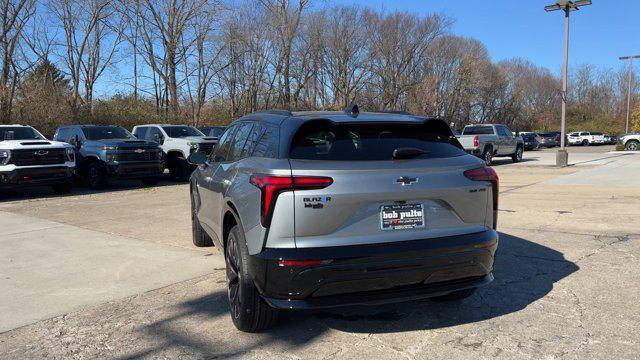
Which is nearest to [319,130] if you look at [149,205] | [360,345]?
[360,345]

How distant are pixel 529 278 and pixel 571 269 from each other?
665mm

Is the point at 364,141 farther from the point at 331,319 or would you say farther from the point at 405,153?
the point at 331,319

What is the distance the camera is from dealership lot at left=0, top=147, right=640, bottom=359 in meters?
3.69

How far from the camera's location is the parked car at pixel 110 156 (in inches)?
560

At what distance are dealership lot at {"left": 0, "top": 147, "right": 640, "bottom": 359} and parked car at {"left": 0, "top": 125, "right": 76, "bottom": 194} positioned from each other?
15.2ft

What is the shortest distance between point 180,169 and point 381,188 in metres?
14.4

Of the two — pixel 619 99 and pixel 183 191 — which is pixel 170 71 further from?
pixel 619 99

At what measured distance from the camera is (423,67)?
49.9 metres

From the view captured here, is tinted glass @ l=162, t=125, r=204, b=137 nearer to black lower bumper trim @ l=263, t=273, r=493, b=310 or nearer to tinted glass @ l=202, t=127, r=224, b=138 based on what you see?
tinted glass @ l=202, t=127, r=224, b=138

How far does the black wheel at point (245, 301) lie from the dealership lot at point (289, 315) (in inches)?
4.2

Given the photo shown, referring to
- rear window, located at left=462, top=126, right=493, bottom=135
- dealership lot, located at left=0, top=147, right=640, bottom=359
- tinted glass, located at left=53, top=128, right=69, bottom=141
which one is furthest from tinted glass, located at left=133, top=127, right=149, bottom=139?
rear window, located at left=462, top=126, right=493, bottom=135

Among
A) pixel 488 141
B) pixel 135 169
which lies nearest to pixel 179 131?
pixel 135 169

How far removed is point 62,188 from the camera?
13875 mm

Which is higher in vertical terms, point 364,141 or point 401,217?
point 364,141
